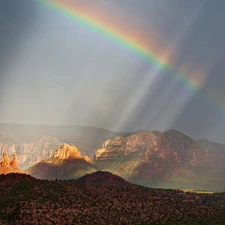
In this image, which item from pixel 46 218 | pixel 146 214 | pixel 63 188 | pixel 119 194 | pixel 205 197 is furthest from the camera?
pixel 205 197

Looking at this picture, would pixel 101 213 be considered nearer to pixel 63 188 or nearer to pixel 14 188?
pixel 63 188

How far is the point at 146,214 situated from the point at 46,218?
4156 centimetres

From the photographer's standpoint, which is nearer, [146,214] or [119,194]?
[146,214]

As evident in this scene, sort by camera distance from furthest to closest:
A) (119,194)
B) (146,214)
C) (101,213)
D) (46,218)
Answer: (119,194) < (146,214) < (101,213) < (46,218)

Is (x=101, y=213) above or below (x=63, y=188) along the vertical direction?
above

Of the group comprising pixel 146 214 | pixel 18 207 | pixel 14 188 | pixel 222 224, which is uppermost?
pixel 222 224

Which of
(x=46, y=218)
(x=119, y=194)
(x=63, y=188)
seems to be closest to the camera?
(x=46, y=218)

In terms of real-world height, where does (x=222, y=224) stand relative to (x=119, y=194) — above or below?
above

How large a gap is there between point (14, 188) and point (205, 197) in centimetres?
9946

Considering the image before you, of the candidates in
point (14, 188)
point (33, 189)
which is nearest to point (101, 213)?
point (33, 189)

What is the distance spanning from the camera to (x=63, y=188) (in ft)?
457

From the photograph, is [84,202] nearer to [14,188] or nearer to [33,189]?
[33,189]

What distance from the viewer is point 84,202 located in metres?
127

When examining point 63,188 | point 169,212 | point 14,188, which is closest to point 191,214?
point 169,212
